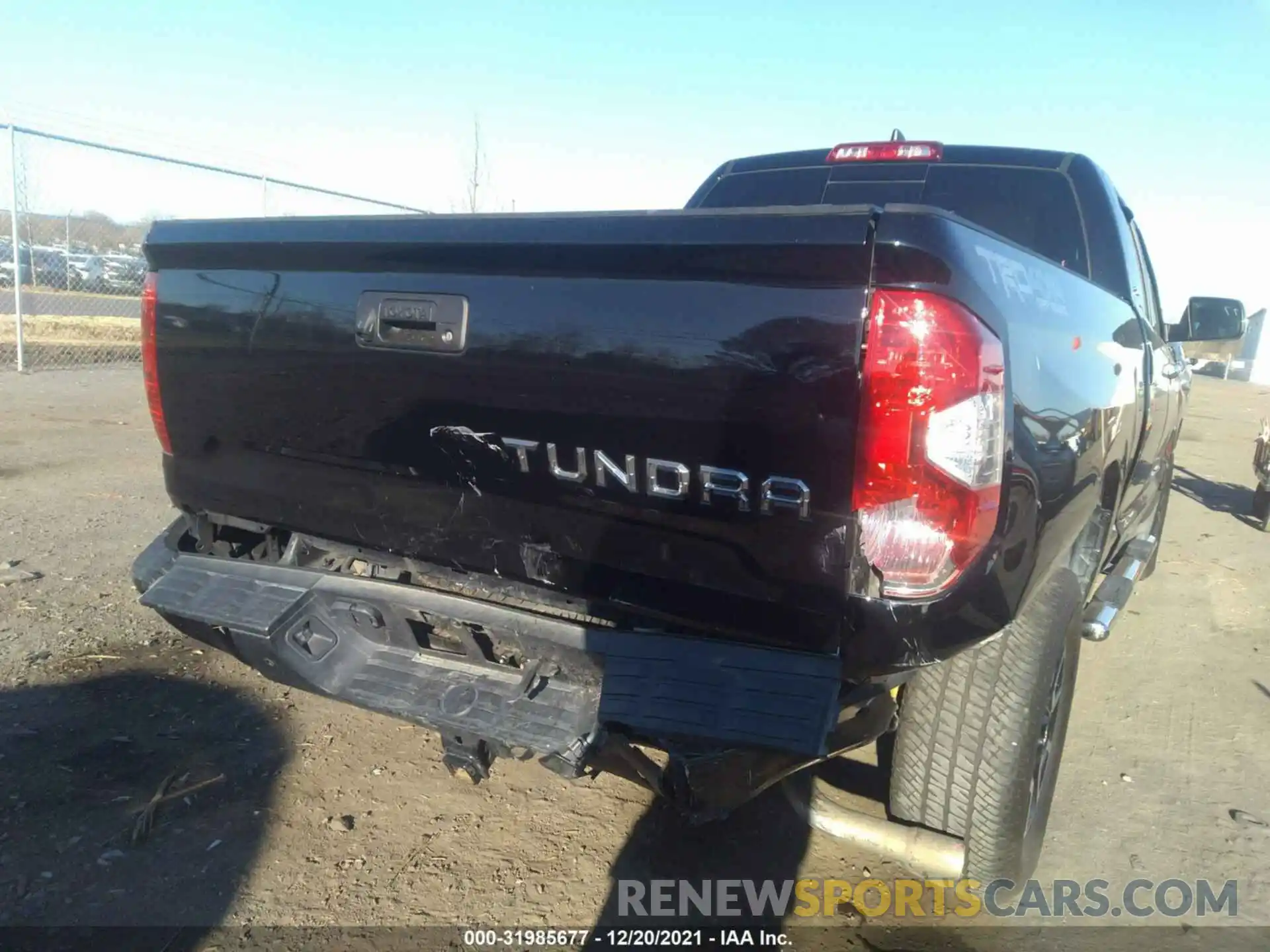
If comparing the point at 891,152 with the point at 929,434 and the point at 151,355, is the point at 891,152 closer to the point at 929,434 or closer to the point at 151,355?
the point at 929,434

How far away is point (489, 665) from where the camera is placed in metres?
2.25

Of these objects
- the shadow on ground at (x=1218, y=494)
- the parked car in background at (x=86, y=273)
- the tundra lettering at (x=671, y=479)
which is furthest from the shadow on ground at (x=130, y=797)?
the parked car in background at (x=86, y=273)

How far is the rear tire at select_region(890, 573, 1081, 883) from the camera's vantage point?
223 cm

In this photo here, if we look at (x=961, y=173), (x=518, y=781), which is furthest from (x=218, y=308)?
(x=961, y=173)

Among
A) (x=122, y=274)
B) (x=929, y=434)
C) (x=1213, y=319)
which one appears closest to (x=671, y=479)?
(x=929, y=434)

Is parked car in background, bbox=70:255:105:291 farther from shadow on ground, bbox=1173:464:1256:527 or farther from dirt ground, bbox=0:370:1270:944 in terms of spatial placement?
shadow on ground, bbox=1173:464:1256:527

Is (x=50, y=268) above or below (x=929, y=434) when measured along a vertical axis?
above

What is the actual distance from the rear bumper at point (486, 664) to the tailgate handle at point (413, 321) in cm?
60

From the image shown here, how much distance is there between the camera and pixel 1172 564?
6.48 meters

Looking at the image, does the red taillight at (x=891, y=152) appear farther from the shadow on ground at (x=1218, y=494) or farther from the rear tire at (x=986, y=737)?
the shadow on ground at (x=1218, y=494)

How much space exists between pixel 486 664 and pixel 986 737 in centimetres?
121

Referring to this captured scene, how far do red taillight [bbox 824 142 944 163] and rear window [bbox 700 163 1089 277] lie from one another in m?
0.04

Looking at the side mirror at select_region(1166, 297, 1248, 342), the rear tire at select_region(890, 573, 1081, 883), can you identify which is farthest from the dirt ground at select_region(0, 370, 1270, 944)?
the side mirror at select_region(1166, 297, 1248, 342)

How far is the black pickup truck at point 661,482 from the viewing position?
1.70m
